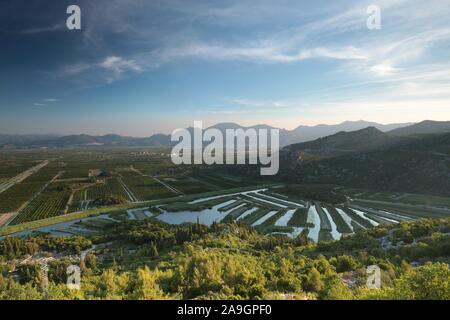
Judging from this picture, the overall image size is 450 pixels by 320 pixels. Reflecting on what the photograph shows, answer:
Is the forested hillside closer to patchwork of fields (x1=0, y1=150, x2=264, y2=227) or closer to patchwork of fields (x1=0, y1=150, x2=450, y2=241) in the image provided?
patchwork of fields (x1=0, y1=150, x2=450, y2=241)

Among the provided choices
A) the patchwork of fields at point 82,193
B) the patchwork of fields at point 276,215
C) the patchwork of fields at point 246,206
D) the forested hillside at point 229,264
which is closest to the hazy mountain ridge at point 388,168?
the patchwork of fields at point 246,206

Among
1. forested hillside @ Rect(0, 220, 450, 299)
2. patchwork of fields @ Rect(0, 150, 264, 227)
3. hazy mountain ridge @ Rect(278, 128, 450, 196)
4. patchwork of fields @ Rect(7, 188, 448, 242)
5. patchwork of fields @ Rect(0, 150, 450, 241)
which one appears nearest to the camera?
forested hillside @ Rect(0, 220, 450, 299)

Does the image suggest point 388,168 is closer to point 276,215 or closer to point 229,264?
point 276,215

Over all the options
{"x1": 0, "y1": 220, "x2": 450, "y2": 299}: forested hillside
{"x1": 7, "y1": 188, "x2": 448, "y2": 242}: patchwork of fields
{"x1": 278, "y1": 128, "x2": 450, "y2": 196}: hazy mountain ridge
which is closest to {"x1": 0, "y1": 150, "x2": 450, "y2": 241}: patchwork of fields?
{"x1": 7, "y1": 188, "x2": 448, "y2": 242}: patchwork of fields

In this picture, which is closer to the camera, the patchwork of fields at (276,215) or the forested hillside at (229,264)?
the forested hillside at (229,264)

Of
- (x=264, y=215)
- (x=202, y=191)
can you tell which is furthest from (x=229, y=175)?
(x=264, y=215)

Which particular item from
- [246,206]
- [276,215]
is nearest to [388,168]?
[276,215]

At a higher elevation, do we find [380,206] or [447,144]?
[447,144]

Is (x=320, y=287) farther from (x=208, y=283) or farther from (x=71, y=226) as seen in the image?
(x=71, y=226)

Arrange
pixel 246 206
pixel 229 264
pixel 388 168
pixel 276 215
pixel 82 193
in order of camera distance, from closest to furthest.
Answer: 1. pixel 229 264
2. pixel 276 215
3. pixel 246 206
4. pixel 82 193
5. pixel 388 168

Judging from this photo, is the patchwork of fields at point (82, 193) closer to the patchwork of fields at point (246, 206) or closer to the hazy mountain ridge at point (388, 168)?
the patchwork of fields at point (246, 206)

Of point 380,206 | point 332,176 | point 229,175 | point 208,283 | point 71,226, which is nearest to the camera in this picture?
point 208,283
